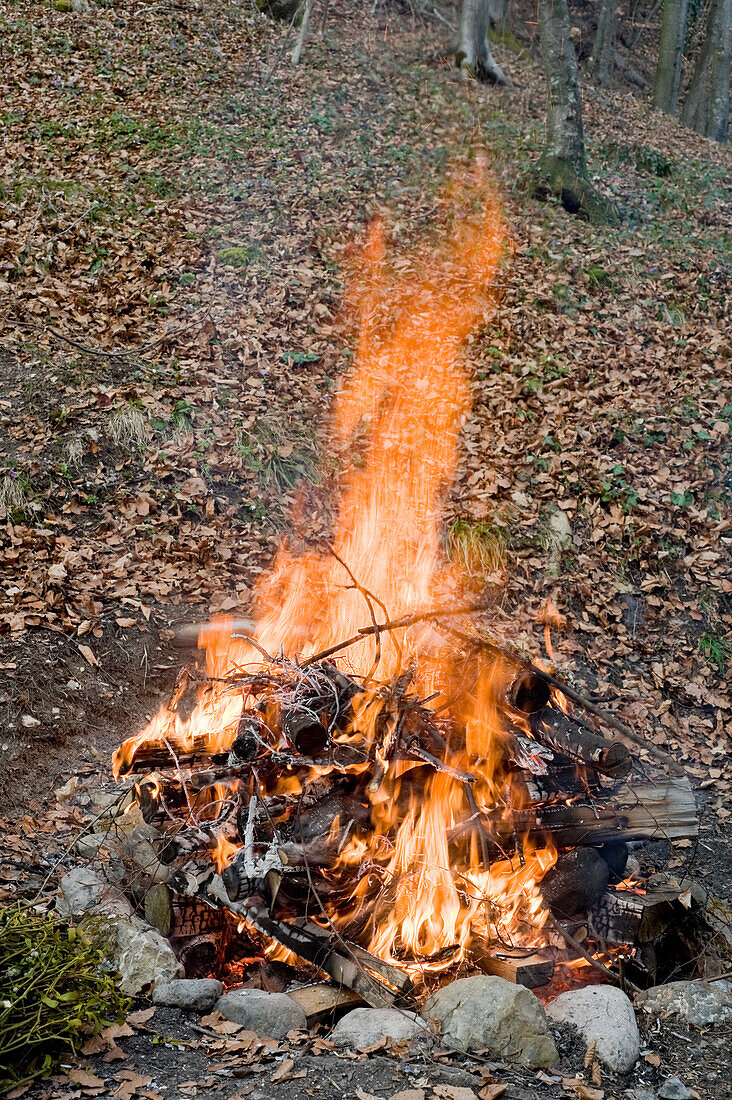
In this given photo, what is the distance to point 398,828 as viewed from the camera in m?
4.19

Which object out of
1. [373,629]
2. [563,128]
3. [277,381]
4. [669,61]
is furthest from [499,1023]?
[669,61]

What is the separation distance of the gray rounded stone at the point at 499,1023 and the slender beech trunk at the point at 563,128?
11261 mm

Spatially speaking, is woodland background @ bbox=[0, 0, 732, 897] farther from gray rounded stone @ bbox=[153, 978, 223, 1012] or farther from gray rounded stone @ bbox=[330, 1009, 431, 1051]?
gray rounded stone @ bbox=[330, 1009, 431, 1051]

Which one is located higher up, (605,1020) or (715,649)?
(715,649)

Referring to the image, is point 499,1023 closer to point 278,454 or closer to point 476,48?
point 278,454

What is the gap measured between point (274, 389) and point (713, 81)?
15878mm

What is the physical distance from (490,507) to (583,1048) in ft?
16.9

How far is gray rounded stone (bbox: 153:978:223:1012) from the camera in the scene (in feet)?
11.5

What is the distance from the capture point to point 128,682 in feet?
20.1

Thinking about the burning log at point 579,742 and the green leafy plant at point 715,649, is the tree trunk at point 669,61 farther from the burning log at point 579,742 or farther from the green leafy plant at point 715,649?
the burning log at point 579,742

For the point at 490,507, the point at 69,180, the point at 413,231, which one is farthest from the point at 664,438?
the point at 69,180

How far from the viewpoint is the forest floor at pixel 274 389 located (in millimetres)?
6375

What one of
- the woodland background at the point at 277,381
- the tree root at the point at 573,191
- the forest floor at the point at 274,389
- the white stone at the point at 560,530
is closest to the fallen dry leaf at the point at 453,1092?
A: the forest floor at the point at 274,389

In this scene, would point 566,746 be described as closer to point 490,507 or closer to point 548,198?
point 490,507
